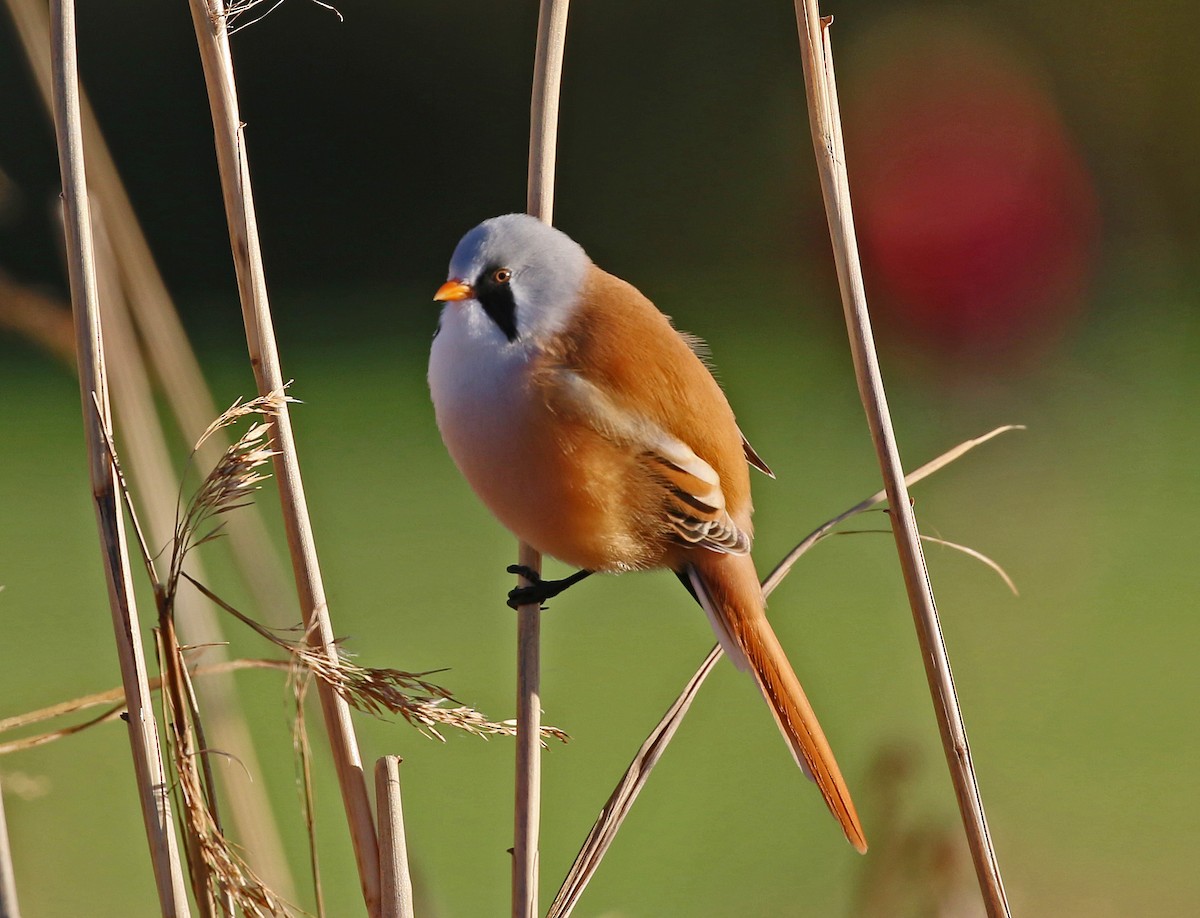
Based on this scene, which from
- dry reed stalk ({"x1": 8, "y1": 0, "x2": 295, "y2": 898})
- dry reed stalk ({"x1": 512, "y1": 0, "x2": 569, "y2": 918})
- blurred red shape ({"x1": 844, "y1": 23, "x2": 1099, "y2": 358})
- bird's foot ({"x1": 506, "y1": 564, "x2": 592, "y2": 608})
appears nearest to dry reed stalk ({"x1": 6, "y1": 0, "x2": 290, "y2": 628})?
dry reed stalk ({"x1": 8, "y1": 0, "x2": 295, "y2": 898})

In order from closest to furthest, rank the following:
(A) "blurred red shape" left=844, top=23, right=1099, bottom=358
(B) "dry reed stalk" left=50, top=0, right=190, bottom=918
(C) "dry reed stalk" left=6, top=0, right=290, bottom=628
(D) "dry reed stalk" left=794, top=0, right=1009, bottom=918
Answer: (B) "dry reed stalk" left=50, top=0, right=190, bottom=918, (D) "dry reed stalk" left=794, top=0, right=1009, bottom=918, (C) "dry reed stalk" left=6, top=0, right=290, bottom=628, (A) "blurred red shape" left=844, top=23, right=1099, bottom=358

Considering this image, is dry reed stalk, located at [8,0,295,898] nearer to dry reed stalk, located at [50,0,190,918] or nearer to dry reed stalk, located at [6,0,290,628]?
dry reed stalk, located at [6,0,290,628]

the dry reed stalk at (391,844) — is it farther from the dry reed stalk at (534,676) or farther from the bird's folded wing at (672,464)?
the bird's folded wing at (672,464)

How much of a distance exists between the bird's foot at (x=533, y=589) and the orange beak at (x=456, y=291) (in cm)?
27

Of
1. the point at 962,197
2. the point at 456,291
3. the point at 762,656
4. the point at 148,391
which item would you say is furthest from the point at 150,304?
the point at 962,197

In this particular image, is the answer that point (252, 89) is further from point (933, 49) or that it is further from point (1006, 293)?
point (1006, 293)

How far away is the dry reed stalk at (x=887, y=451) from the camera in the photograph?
0.92m

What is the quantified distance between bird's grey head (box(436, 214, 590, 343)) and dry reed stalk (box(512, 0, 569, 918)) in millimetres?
28

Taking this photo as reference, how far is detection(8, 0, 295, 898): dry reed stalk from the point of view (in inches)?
44.1

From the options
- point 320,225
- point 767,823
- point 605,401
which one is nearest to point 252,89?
point 320,225

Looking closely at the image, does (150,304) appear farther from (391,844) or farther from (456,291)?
(391,844)

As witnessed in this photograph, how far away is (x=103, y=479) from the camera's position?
81 centimetres

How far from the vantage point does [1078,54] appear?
678 centimetres

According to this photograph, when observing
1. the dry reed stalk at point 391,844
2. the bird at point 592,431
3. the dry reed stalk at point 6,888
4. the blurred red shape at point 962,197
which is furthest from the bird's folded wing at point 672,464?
the blurred red shape at point 962,197
